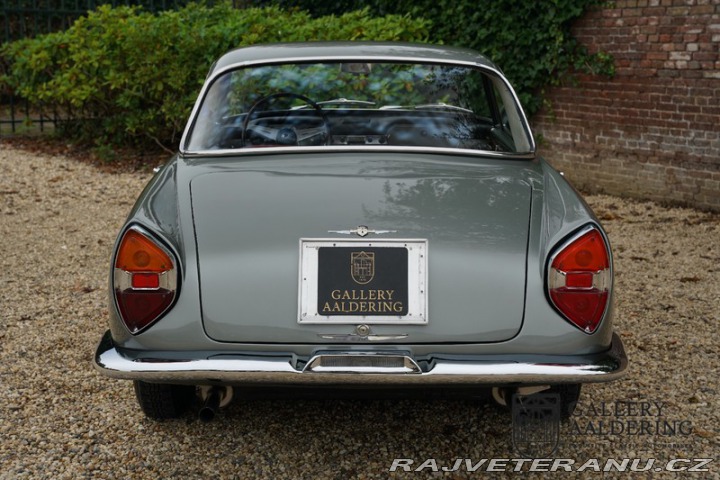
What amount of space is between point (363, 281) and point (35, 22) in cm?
1060

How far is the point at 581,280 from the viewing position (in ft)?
9.62

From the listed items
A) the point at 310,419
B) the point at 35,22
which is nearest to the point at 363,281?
the point at 310,419

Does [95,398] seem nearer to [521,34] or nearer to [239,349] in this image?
[239,349]

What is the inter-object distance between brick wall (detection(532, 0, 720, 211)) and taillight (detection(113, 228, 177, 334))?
20.4 feet

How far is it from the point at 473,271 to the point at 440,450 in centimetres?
89

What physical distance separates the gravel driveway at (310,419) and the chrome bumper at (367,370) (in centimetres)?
29

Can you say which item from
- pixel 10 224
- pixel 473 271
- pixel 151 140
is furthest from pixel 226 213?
pixel 151 140

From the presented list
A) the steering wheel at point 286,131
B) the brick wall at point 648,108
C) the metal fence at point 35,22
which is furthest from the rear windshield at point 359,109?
the metal fence at point 35,22

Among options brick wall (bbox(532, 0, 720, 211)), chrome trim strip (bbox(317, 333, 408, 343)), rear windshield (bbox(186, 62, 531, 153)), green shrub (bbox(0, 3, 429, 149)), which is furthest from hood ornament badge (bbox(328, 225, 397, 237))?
green shrub (bbox(0, 3, 429, 149))

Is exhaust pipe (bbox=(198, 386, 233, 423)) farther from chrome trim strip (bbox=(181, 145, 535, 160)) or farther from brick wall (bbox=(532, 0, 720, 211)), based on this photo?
brick wall (bbox=(532, 0, 720, 211))

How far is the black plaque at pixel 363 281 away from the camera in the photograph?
286 cm

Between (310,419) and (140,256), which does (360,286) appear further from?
(310,419)

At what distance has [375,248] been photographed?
2.90m

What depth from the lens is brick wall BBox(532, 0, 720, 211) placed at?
7.83 metres
